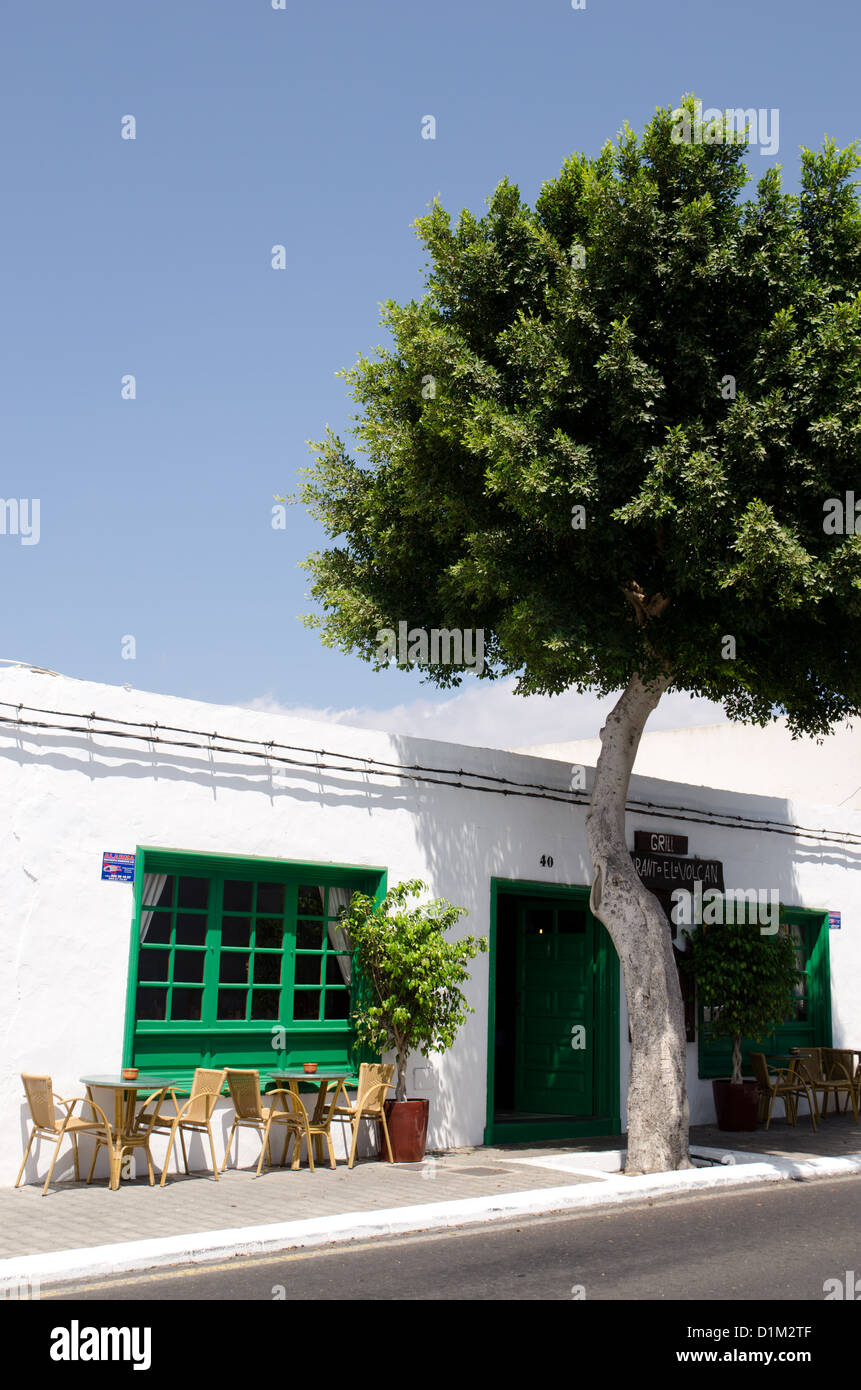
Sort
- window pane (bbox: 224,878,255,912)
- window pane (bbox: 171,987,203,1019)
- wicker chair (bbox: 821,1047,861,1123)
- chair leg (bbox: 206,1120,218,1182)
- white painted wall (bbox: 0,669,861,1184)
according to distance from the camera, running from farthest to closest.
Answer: wicker chair (bbox: 821,1047,861,1123), window pane (bbox: 224,878,255,912), window pane (bbox: 171,987,203,1019), chair leg (bbox: 206,1120,218,1182), white painted wall (bbox: 0,669,861,1184)

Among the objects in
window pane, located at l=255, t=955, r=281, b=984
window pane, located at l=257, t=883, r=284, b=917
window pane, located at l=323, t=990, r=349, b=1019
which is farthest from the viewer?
window pane, located at l=323, t=990, r=349, b=1019

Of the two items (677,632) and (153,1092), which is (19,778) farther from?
(677,632)

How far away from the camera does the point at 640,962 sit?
38.4 ft

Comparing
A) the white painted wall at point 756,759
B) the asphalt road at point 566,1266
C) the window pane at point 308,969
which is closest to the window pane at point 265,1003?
the window pane at point 308,969

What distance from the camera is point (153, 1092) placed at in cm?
1013

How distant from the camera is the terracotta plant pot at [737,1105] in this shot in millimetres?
14633

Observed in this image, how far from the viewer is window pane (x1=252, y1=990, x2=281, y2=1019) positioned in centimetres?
1138

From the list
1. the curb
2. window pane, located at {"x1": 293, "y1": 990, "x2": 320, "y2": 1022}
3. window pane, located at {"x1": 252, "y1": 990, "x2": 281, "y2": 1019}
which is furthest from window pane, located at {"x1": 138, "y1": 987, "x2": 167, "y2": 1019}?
the curb

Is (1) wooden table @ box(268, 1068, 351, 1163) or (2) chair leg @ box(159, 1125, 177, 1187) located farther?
(1) wooden table @ box(268, 1068, 351, 1163)

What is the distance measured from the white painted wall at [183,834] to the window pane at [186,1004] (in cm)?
64

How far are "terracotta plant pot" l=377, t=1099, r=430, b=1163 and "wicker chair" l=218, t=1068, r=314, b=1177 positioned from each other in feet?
2.99

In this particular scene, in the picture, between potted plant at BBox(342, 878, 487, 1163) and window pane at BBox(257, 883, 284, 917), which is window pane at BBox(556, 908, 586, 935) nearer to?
potted plant at BBox(342, 878, 487, 1163)

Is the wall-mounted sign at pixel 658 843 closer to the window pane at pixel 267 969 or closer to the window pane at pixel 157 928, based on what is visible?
the window pane at pixel 267 969
